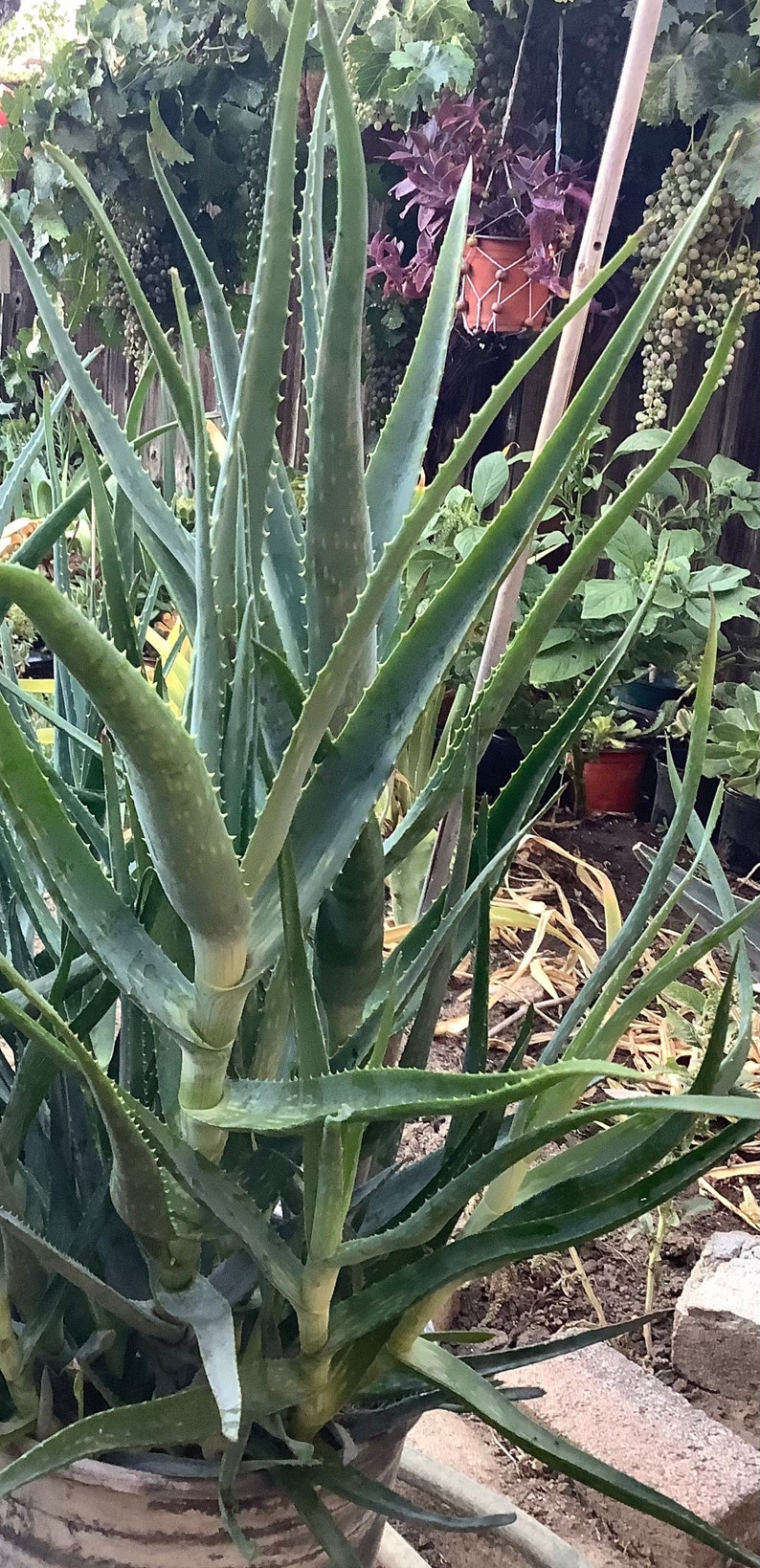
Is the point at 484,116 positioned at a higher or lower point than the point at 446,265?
higher

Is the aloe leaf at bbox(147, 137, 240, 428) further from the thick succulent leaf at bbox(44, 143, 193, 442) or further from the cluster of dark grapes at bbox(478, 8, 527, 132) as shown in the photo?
the cluster of dark grapes at bbox(478, 8, 527, 132)

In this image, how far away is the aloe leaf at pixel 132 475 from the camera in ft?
1.01

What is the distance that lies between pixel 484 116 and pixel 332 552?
5.46 feet

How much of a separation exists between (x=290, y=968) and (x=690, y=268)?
5.11 feet

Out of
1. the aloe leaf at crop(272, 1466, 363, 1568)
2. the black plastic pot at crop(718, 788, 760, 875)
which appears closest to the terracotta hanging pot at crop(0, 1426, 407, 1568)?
the aloe leaf at crop(272, 1466, 363, 1568)

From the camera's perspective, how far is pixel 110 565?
0.33 metres

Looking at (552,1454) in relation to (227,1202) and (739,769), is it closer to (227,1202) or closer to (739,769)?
(227,1202)

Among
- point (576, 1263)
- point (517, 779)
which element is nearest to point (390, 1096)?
point (517, 779)

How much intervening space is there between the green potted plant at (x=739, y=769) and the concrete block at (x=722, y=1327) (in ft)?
2.17

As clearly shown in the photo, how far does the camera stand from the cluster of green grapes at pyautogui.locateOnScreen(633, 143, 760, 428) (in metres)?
1.46

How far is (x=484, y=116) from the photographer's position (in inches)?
63.7

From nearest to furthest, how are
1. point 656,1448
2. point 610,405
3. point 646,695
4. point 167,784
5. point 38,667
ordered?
point 167,784
point 656,1448
point 646,695
point 610,405
point 38,667

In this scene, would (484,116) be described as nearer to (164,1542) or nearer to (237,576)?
(237,576)

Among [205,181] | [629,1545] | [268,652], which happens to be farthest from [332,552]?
[205,181]
